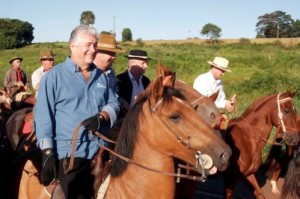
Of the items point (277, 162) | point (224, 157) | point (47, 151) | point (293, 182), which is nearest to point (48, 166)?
point (47, 151)

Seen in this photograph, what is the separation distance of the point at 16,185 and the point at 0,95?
14.7 feet

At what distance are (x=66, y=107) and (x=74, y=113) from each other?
3.5 inches

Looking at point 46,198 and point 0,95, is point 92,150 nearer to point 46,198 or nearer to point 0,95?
point 46,198

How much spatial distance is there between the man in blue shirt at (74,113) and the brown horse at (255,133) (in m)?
4.11

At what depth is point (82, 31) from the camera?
147 inches

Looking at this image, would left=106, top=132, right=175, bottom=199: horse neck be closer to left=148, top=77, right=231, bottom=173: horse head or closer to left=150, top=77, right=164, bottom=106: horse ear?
left=148, top=77, right=231, bottom=173: horse head

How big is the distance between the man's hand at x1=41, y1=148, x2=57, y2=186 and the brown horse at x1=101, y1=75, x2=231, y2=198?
50 centimetres

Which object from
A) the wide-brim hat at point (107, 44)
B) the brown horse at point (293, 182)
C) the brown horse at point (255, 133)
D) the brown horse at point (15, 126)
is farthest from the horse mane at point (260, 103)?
the brown horse at point (15, 126)

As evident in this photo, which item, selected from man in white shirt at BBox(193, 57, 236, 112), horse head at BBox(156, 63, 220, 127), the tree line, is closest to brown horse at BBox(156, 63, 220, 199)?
horse head at BBox(156, 63, 220, 127)

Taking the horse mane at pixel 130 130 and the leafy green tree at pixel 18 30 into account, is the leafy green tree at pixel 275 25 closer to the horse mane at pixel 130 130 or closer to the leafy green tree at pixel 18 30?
the leafy green tree at pixel 18 30

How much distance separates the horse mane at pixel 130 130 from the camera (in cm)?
346

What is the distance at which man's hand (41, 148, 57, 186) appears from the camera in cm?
356

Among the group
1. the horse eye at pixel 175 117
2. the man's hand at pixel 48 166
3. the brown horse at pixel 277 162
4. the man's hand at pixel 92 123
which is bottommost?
the brown horse at pixel 277 162

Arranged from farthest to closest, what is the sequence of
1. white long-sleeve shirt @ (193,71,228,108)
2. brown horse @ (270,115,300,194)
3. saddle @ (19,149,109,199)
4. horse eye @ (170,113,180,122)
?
brown horse @ (270,115,300,194), white long-sleeve shirt @ (193,71,228,108), saddle @ (19,149,109,199), horse eye @ (170,113,180,122)
